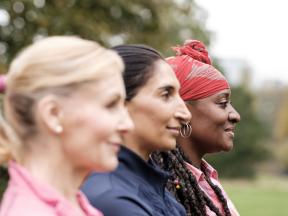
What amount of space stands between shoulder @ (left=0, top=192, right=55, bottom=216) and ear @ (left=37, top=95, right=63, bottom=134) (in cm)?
22

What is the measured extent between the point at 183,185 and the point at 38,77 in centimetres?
165

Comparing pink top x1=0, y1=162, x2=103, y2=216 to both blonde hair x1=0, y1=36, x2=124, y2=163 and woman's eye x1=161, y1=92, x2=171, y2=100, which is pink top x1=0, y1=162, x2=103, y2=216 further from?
woman's eye x1=161, y1=92, x2=171, y2=100

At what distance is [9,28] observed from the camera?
16453 millimetres

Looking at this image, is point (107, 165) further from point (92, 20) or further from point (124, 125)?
point (92, 20)

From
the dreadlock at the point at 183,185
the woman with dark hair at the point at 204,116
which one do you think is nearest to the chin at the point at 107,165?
the dreadlock at the point at 183,185

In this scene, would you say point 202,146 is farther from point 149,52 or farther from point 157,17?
point 157,17

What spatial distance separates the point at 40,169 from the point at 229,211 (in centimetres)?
192

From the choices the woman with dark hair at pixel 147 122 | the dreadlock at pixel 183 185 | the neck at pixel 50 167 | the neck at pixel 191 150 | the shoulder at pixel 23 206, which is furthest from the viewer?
the neck at pixel 191 150

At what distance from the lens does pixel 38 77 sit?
95.8 inches

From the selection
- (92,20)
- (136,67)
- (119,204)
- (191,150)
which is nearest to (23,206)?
(119,204)

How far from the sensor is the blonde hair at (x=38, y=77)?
7.99ft

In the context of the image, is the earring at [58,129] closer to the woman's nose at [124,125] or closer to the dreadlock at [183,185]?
the woman's nose at [124,125]

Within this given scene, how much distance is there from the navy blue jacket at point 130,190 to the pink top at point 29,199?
16.9 inches

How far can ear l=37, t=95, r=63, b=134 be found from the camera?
2.42 m
